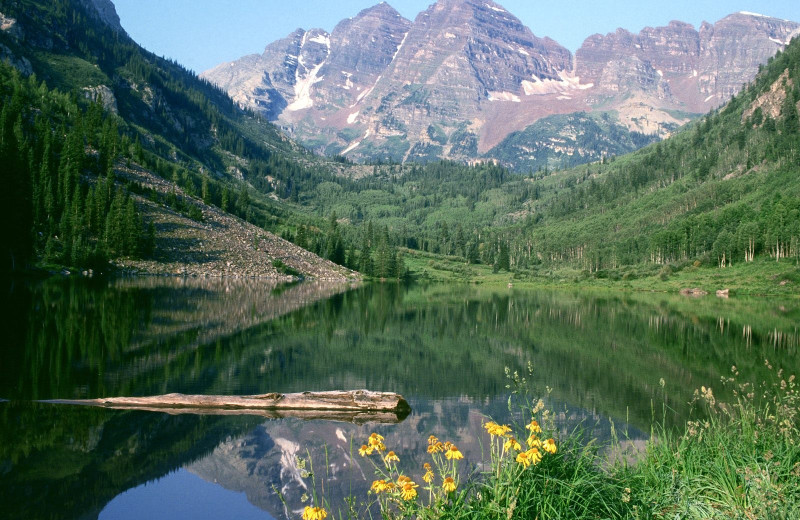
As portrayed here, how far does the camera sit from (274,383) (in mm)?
26812

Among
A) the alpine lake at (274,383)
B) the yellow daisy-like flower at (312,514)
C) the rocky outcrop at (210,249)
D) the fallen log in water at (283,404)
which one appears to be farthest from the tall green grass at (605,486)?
the rocky outcrop at (210,249)

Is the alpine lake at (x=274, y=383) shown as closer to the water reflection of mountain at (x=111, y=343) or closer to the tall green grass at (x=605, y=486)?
the water reflection of mountain at (x=111, y=343)

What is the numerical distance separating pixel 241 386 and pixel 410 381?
9.15m

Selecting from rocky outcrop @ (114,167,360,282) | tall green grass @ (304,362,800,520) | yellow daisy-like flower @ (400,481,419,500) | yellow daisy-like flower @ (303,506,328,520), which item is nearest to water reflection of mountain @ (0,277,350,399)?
tall green grass @ (304,362,800,520)

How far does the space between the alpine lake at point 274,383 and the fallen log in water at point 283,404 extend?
580mm

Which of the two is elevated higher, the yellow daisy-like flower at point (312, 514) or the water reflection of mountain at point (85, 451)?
the yellow daisy-like flower at point (312, 514)

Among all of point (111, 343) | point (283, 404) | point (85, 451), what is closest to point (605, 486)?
point (85, 451)

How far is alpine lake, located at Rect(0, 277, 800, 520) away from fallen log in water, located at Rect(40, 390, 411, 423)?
580 mm

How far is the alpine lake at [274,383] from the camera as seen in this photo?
15031 millimetres

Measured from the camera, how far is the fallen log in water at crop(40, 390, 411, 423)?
20.8m

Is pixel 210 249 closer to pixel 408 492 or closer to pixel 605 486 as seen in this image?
pixel 605 486

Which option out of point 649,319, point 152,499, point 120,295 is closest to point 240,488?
point 152,499

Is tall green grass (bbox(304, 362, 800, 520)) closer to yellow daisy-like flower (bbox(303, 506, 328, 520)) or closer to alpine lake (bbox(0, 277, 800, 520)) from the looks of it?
yellow daisy-like flower (bbox(303, 506, 328, 520))

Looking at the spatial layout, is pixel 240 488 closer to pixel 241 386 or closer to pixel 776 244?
pixel 241 386
